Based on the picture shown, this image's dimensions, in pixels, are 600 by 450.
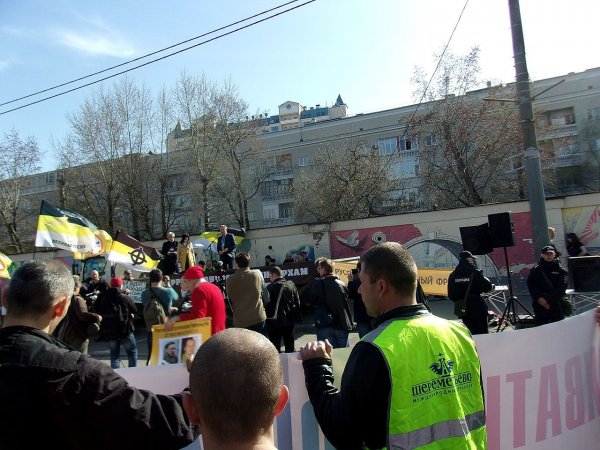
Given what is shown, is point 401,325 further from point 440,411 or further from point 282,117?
point 282,117

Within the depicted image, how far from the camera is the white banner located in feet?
10.1

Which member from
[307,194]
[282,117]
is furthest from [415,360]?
[282,117]

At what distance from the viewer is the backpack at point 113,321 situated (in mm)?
8070

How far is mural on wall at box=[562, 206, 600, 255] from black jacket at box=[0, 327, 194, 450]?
58.3ft

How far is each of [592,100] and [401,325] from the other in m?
49.5

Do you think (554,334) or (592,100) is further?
(592,100)

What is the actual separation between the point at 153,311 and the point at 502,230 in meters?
7.05

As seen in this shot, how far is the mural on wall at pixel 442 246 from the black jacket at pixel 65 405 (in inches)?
633

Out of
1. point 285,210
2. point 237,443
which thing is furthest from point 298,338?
point 285,210

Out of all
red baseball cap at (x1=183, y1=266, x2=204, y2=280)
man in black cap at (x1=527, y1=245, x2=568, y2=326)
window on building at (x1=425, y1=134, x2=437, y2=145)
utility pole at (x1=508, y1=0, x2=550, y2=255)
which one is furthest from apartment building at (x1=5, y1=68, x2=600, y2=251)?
red baseball cap at (x1=183, y1=266, x2=204, y2=280)

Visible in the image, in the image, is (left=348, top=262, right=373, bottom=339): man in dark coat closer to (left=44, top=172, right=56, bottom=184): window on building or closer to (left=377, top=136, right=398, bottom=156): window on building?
(left=377, top=136, right=398, bottom=156): window on building

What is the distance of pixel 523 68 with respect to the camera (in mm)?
9875

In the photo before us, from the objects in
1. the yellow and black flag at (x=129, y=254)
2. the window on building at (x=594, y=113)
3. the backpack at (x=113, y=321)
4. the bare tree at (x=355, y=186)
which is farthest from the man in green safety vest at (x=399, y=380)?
the window on building at (x=594, y=113)

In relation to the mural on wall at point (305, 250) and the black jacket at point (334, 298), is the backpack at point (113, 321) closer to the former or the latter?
the black jacket at point (334, 298)
